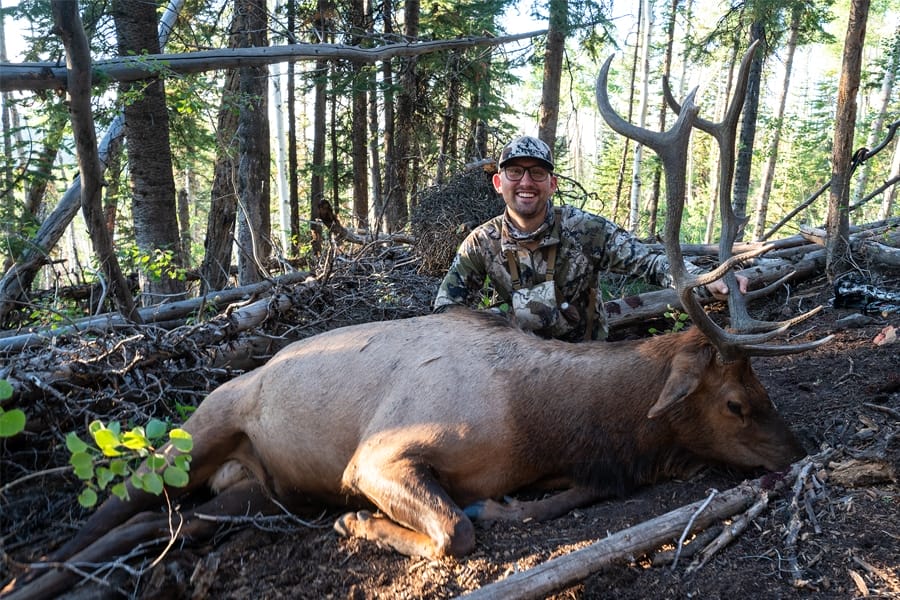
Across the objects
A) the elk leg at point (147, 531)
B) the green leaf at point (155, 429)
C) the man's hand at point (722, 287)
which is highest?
the man's hand at point (722, 287)

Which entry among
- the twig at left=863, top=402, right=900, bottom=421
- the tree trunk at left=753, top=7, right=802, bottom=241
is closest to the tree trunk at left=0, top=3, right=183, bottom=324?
the twig at left=863, top=402, right=900, bottom=421

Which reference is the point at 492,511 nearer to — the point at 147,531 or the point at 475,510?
the point at 475,510

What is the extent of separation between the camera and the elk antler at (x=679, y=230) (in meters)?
3.36

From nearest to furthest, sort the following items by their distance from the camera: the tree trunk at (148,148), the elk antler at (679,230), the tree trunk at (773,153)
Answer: the elk antler at (679,230) → the tree trunk at (148,148) → the tree trunk at (773,153)

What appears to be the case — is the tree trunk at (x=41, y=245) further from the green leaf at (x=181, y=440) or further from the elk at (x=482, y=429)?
the green leaf at (x=181, y=440)

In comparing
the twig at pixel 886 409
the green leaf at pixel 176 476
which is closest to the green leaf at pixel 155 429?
the green leaf at pixel 176 476

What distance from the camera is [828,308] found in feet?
21.3

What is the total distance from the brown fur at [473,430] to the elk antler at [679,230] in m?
0.21

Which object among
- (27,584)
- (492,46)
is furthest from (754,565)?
(492,46)

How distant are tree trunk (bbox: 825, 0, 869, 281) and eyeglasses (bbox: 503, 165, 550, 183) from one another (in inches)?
136

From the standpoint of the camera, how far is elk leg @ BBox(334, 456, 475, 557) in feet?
10.2

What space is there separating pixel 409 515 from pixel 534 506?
0.73 meters

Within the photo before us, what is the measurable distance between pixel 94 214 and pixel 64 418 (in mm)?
1424

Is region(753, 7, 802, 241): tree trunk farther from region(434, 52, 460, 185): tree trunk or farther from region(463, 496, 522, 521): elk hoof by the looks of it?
region(463, 496, 522, 521): elk hoof
